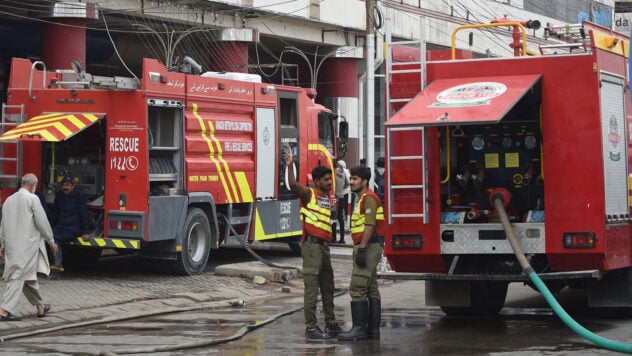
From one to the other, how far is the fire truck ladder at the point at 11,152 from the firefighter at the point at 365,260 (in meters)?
6.92

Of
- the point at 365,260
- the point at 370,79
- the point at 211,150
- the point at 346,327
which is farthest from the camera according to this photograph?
the point at 370,79

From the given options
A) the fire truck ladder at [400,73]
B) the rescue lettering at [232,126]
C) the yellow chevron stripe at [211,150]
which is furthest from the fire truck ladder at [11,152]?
the fire truck ladder at [400,73]

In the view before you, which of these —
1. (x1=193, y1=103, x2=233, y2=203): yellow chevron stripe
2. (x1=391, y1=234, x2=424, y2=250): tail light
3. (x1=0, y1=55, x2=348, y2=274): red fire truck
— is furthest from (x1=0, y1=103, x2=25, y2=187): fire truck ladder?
(x1=391, y1=234, x2=424, y2=250): tail light

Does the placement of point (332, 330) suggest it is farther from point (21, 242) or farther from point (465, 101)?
point (21, 242)

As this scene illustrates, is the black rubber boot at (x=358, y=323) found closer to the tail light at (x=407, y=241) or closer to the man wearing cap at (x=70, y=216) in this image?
the tail light at (x=407, y=241)

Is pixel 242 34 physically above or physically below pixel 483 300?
above

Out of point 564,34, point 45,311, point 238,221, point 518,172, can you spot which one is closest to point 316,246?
point 518,172

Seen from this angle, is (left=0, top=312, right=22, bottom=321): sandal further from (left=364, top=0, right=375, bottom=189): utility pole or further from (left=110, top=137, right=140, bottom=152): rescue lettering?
(left=364, top=0, right=375, bottom=189): utility pole

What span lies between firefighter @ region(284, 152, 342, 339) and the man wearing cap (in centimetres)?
537

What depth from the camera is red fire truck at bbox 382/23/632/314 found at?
11266 mm

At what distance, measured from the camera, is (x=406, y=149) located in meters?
11.9

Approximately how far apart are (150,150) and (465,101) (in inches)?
250

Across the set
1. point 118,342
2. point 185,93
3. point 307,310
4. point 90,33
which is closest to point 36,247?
point 118,342

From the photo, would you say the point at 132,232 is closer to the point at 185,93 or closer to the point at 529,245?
the point at 185,93
